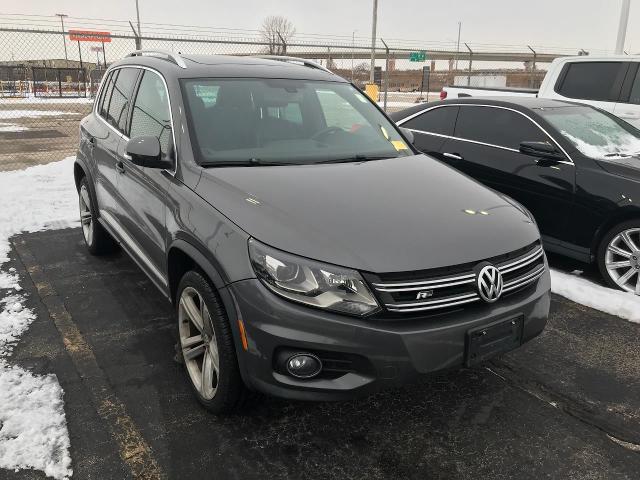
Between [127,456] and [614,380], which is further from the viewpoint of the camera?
[614,380]

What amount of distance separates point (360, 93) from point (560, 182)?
2.02 m

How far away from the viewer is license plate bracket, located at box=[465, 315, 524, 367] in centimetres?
232

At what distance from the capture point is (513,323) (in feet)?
8.13

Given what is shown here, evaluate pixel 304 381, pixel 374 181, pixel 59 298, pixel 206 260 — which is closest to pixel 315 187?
pixel 374 181

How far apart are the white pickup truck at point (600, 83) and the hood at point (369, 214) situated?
16.1 ft

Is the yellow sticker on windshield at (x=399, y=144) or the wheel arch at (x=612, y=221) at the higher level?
the yellow sticker on windshield at (x=399, y=144)

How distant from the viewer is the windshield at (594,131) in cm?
487

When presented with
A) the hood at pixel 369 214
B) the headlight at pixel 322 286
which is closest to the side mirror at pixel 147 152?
the hood at pixel 369 214

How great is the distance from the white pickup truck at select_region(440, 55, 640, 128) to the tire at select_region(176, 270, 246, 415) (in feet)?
18.9

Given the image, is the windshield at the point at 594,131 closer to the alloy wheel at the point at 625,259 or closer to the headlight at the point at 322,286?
the alloy wheel at the point at 625,259

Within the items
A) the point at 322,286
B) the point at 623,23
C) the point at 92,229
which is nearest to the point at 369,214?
the point at 322,286

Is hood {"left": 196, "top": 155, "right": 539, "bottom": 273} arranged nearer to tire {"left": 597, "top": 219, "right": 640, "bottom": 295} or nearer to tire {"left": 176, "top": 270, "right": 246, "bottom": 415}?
tire {"left": 176, "top": 270, "right": 246, "bottom": 415}

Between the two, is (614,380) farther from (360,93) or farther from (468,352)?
(360,93)

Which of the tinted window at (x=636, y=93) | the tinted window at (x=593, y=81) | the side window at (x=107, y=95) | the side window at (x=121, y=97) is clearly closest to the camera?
the side window at (x=121, y=97)
